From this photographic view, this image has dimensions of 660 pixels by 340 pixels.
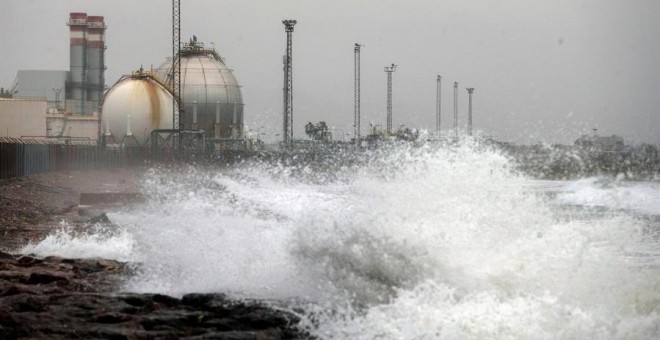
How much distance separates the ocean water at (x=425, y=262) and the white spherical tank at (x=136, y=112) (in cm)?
3841

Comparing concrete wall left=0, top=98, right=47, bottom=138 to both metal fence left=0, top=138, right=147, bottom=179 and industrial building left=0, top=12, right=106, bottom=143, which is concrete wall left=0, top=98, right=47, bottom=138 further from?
metal fence left=0, top=138, right=147, bottom=179

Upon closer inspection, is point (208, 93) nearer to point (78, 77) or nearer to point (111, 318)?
point (78, 77)

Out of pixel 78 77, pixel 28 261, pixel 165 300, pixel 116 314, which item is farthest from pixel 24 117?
pixel 116 314

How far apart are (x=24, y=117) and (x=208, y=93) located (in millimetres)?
11616

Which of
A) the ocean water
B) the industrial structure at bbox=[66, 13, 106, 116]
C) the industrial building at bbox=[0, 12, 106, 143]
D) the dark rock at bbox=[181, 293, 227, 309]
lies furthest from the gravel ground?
the industrial structure at bbox=[66, 13, 106, 116]

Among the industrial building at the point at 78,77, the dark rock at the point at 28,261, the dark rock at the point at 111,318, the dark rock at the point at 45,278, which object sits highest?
the industrial building at the point at 78,77

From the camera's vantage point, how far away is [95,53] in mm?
73562

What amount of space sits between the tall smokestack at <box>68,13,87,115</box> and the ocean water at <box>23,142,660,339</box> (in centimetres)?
5740

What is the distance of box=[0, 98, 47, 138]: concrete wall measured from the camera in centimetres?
5625

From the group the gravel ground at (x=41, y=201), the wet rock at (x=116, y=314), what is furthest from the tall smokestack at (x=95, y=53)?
the wet rock at (x=116, y=314)

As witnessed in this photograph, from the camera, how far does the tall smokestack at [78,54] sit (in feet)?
240

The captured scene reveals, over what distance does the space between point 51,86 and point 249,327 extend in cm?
6978

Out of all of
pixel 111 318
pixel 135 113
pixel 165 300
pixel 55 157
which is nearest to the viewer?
pixel 111 318

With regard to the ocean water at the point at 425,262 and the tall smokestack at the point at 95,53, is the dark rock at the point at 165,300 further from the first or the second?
the tall smokestack at the point at 95,53
